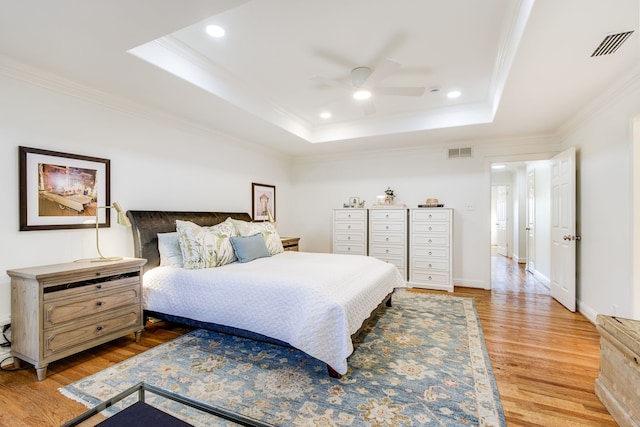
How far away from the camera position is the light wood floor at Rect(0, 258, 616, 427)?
178cm

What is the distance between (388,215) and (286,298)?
3.09 meters

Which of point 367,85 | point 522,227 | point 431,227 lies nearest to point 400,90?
point 367,85

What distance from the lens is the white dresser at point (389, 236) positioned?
4.89 m

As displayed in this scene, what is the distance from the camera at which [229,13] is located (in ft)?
→ 7.13

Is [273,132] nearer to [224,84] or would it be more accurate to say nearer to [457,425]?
[224,84]

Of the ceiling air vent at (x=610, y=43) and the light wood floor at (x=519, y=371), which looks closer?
the light wood floor at (x=519, y=371)

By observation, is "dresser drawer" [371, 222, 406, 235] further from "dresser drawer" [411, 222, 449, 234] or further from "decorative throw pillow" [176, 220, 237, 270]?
"decorative throw pillow" [176, 220, 237, 270]

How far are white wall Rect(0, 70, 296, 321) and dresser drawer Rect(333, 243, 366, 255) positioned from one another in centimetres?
183

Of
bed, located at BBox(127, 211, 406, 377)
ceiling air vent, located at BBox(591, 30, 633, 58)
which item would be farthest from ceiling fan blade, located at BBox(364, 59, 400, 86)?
bed, located at BBox(127, 211, 406, 377)

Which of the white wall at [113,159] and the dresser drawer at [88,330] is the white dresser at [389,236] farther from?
the dresser drawer at [88,330]

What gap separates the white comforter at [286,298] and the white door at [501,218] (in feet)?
23.4

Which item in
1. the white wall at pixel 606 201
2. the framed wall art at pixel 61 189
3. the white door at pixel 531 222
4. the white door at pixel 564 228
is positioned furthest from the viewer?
the white door at pixel 531 222

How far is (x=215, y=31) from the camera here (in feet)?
7.82

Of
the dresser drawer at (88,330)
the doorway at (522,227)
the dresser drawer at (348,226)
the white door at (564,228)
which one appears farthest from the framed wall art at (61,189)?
the doorway at (522,227)
